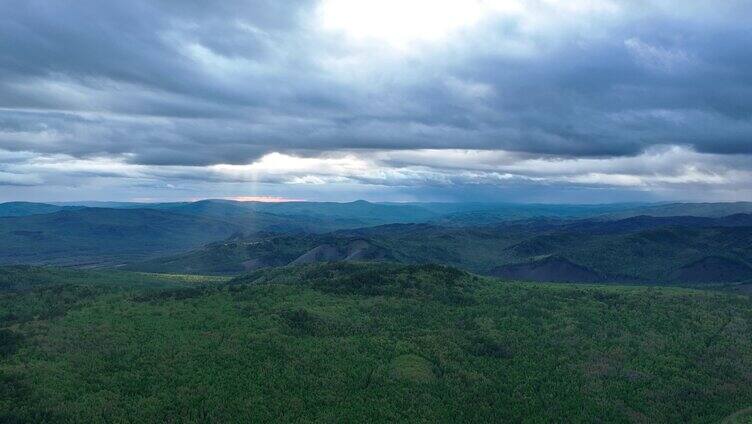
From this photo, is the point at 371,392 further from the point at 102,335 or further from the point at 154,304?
the point at 154,304

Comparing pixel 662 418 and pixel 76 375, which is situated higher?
pixel 76 375

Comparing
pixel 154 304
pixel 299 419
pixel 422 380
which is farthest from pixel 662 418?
pixel 154 304

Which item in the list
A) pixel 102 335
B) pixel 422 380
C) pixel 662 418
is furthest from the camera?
pixel 102 335

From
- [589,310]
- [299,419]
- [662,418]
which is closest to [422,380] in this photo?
[299,419]

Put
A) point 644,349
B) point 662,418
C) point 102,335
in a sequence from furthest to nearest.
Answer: point 644,349 → point 102,335 → point 662,418

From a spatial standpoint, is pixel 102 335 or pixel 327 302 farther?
pixel 327 302

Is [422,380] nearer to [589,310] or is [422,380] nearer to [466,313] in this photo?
[466,313]
